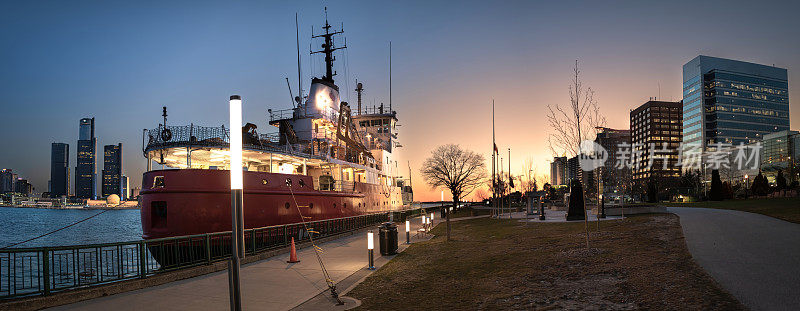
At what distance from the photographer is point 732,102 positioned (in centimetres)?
14650

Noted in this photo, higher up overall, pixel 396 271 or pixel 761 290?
pixel 761 290

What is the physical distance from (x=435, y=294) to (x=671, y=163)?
197 meters

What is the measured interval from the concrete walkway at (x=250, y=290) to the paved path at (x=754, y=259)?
6.89 meters

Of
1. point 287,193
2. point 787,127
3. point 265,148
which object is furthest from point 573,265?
point 787,127

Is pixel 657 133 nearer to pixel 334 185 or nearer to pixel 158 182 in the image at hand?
pixel 334 185

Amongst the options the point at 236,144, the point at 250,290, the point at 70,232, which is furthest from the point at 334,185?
the point at 70,232

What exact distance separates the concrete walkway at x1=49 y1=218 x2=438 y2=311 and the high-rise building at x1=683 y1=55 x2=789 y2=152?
543 feet

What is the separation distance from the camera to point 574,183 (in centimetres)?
2227

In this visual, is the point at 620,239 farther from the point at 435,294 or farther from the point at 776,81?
the point at 776,81

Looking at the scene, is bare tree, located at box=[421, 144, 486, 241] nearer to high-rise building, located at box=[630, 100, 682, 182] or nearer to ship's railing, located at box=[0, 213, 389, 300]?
ship's railing, located at box=[0, 213, 389, 300]

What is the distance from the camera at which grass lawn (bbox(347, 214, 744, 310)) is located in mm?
6238

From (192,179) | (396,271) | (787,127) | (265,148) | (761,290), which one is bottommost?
(396,271)

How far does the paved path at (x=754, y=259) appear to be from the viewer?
5.63 metres

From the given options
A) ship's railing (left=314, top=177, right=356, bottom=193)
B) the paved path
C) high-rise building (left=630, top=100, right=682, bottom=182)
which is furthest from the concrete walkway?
high-rise building (left=630, top=100, right=682, bottom=182)
